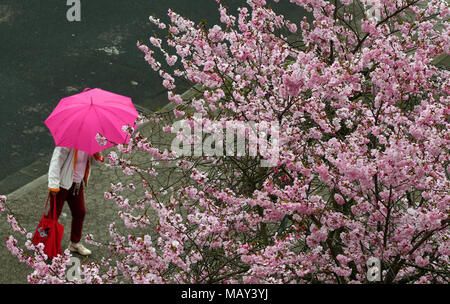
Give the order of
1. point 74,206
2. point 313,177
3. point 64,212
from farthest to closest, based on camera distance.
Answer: point 64,212 < point 74,206 < point 313,177

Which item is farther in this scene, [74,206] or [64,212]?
[64,212]

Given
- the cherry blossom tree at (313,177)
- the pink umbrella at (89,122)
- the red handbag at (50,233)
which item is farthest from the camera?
the red handbag at (50,233)

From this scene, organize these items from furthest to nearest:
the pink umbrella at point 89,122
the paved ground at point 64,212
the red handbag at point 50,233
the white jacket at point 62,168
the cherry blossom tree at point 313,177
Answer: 1. the paved ground at point 64,212
2. the red handbag at point 50,233
3. the white jacket at point 62,168
4. the pink umbrella at point 89,122
5. the cherry blossom tree at point 313,177

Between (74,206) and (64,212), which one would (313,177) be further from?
(64,212)

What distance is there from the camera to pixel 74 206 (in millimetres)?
5871

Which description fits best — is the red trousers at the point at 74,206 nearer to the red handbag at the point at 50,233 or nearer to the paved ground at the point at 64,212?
the red handbag at the point at 50,233

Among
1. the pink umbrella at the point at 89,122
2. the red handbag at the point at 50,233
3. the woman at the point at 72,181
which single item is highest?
the pink umbrella at the point at 89,122

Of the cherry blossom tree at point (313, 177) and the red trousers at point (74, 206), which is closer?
the cherry blossom tree at point (313, 177)

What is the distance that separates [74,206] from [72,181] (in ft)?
1.06

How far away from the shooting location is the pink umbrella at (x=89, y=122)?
527 centimetres

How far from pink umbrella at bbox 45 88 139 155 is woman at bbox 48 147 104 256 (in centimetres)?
26

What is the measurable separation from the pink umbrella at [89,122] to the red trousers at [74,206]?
0.65 meters

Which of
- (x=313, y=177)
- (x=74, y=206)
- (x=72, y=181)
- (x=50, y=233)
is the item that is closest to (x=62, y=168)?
(x=72, y=181)

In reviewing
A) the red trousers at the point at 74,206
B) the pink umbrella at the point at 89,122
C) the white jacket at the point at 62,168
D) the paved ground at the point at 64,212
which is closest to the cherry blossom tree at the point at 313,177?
the pink umbrella at the point at 89,122
